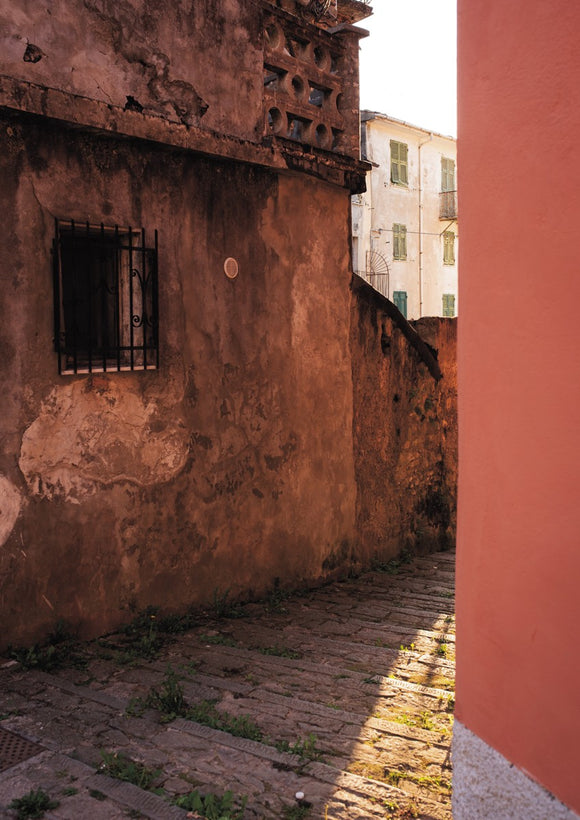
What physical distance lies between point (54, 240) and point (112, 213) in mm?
585

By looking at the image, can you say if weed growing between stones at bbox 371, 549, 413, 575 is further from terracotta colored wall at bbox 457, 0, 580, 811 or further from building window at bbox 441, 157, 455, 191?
building window at bbox 441, 157, 455, 191

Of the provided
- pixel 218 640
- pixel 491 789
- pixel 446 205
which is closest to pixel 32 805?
pixel 491 789

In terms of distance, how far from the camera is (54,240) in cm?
533

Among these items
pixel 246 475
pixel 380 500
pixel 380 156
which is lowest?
pixel 380 500

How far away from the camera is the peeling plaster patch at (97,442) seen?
5367 mm

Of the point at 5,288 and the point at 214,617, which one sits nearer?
the point at 5,288

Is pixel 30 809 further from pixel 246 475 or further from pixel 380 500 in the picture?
pixel 380 500

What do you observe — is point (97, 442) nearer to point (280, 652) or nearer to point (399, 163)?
point (280, 652)

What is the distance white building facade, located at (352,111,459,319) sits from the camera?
27.6 metres

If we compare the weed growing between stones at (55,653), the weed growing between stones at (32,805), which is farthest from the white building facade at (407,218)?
the weed growing between stones at (32,805)

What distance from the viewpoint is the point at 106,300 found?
6074 mm

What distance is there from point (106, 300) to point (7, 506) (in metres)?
1.80

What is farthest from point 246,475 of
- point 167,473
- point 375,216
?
point 375,216

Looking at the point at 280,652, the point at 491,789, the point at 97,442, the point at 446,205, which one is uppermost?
the point at 446,205
